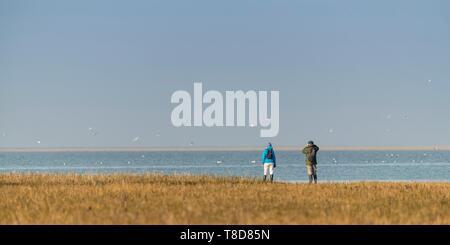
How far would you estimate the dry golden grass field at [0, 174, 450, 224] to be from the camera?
18500 mm

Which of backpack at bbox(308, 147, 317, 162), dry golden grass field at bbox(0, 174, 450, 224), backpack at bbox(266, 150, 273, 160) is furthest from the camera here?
backpack at bbox(266, 150, 273, 160)

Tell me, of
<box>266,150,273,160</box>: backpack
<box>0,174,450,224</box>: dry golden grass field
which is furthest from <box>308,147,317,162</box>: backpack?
Answer: <box>0,174,450,224</box>: dry golden grass field

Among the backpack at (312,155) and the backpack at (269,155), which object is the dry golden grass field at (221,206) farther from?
the backpack at (269,155)

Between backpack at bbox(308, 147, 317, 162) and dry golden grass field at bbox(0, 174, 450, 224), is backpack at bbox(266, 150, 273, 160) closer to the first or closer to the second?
backpack at bbox(308, 147, 317, 162)

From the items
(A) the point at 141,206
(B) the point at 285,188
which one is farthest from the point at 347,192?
(A) the point at 141,206

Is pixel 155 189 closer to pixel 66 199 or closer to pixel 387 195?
pixel 66 199

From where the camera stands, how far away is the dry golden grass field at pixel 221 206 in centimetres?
1850

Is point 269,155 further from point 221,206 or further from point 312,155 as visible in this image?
point 221,206

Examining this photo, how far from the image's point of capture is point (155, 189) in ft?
99.0

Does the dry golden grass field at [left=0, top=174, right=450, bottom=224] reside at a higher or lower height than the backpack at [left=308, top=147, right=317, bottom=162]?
lower
